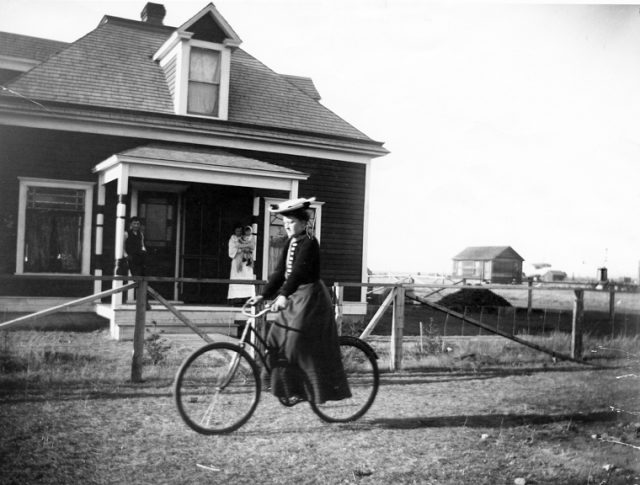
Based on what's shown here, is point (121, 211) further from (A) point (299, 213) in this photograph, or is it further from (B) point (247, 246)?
(A) point (299, 213)

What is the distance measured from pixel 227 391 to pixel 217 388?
0.06 meters

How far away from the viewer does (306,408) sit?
3.67m

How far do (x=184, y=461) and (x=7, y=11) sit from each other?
2.51 m

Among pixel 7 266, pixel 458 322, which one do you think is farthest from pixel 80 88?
pixel 458 322

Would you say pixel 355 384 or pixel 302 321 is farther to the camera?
pixel 355 384

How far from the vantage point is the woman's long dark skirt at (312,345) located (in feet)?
11.1

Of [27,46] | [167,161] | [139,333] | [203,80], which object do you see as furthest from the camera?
[203,80]

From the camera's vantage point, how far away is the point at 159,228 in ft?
26.5

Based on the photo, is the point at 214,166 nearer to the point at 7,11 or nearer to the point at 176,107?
the point at 176,107

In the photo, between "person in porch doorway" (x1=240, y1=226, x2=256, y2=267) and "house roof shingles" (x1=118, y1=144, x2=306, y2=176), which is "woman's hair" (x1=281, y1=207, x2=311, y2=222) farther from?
"house roof shingles" (x1=118, y1=144, x2=306, y2=176)

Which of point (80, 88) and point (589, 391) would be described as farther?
point (80, 88)

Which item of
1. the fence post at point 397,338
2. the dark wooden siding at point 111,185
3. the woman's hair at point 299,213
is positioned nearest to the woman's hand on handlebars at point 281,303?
the woman's hair at point 299,213

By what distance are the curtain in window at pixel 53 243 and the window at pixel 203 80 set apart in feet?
7.11

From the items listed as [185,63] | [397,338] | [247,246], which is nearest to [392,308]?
[397,338]
